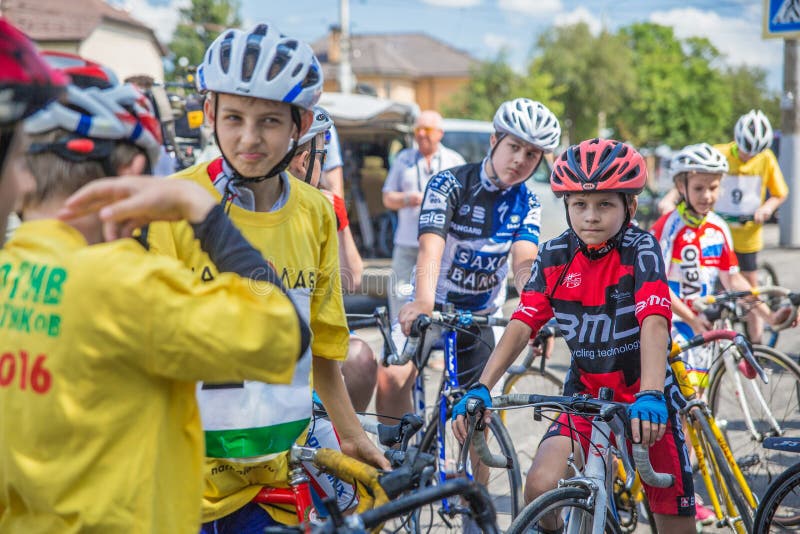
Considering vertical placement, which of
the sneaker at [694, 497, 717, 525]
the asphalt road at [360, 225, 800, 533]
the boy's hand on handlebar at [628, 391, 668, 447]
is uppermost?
the boy's hand on handlebar at [628, 391, 668, 447]

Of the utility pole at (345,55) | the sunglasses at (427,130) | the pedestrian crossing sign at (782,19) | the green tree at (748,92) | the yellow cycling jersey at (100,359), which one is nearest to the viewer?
the yellow cycling jersey at (100,359)

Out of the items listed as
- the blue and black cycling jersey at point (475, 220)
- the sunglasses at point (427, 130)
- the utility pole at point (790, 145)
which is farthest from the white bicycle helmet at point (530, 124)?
the utility pole at point (790, 145)

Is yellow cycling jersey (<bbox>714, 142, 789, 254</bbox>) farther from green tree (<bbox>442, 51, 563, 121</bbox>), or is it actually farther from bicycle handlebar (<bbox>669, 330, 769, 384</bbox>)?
green tree (<bbox>442, 51, 563, 121</bbox>)

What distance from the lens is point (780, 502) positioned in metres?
3.79

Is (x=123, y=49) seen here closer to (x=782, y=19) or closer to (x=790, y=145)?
(x=790, y=145)

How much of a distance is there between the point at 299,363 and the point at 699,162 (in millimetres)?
4681

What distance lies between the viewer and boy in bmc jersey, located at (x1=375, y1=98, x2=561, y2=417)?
15.6ft

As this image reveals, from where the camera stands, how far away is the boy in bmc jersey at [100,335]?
1606 mm

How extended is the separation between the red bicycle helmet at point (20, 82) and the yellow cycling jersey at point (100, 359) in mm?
220

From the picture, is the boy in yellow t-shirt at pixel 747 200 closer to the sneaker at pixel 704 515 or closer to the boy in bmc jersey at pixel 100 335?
the sneaker at pixel 704 515

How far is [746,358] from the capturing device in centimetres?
515

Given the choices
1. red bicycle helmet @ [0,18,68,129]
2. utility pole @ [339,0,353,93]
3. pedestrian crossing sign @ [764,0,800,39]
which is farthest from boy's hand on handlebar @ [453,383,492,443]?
utility pole @ [339,0,353,93]

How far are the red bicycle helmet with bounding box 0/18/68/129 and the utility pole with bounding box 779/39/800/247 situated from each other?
16756 millimetres

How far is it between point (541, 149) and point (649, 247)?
4.86ft
